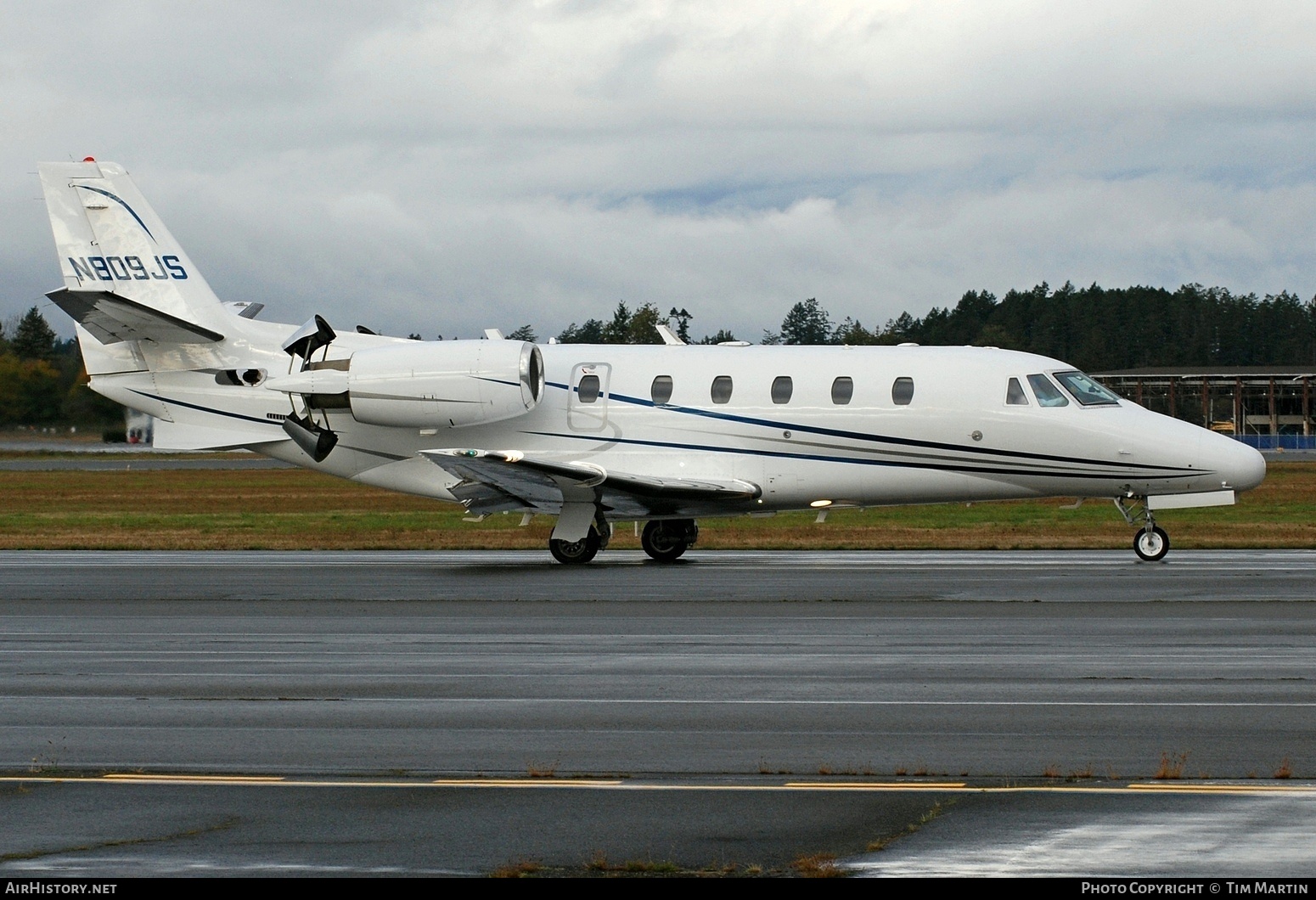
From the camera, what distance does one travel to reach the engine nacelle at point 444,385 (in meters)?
24.9

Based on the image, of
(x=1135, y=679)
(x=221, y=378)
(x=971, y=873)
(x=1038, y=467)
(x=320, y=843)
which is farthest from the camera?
(x=221, y=378)

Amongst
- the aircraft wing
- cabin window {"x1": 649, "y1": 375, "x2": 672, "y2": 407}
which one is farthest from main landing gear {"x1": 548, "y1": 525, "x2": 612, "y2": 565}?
cabin window {"x1": 649, "y1": 375, "x2": 672, "y2": 407}

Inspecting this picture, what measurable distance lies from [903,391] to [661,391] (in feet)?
12.7

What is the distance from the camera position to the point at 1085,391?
82.3ft

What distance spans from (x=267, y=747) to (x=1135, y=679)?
6654mm

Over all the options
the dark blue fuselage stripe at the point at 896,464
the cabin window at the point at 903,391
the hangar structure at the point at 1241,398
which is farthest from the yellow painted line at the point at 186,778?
the hangar structure at the point at 1241,398

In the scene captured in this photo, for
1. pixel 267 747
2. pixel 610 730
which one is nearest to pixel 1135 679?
pixel 610 730

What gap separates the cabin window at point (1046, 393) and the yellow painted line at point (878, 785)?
56.1 feet

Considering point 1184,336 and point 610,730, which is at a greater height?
point 1184,336

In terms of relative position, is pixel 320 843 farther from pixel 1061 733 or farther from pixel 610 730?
pixel 1061 733

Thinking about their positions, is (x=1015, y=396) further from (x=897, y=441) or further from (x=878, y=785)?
(x=878, y=785)

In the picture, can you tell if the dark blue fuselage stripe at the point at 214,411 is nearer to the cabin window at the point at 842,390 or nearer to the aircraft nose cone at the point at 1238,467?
the cabin window at the point at 842,390

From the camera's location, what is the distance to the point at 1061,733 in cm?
999

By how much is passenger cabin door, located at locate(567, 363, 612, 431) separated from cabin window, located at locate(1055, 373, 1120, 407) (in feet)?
24.0
